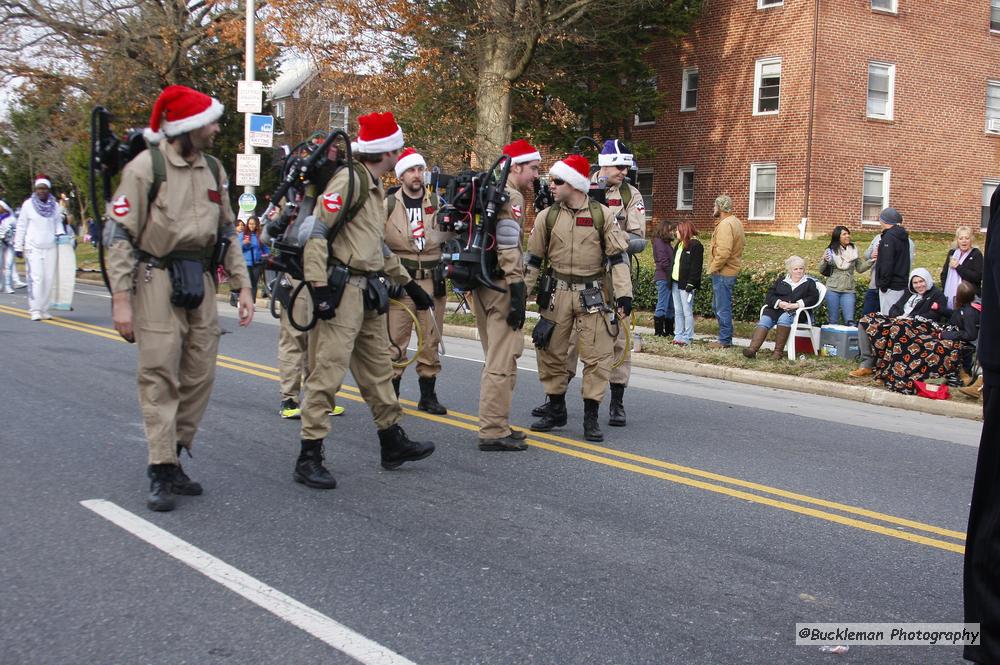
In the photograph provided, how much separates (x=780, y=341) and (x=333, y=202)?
8542 mm

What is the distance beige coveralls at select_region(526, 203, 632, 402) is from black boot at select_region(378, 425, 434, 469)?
1.70 m

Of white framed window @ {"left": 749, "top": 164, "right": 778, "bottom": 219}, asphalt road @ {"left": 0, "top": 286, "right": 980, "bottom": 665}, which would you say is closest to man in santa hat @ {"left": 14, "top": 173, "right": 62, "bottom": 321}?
asphalt road @ {"left": 0, "top": 286, "right": 980, "bottom": 665}

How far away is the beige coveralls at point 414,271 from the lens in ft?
29.0

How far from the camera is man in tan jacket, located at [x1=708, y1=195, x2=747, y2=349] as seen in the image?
14289 mm

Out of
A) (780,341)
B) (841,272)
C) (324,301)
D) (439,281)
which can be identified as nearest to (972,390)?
(780,341)

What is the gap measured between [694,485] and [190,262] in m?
3.37

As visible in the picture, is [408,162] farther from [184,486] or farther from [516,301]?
[184,486]

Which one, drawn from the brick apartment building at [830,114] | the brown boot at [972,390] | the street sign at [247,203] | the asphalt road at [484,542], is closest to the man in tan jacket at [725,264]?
the brown boot at [972,390]

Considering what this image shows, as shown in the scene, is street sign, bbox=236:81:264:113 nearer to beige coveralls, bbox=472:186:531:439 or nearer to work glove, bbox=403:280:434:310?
beige coveralls, bbox=472:186:531:439

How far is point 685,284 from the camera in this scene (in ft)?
48.0

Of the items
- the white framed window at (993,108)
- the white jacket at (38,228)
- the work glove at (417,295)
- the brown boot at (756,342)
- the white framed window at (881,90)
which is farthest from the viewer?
the white framed window at (993,108)

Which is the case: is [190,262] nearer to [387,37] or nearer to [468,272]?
[468,272]

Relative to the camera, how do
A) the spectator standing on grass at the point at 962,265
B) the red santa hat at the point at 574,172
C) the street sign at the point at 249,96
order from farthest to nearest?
the street sign at the point at 249,96 → the spectator standing on grass at the point at 962,265 → the red santa hat at the point at 574,172

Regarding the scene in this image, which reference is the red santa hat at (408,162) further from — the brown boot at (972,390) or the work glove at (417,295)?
the brown boot at (972,390)
